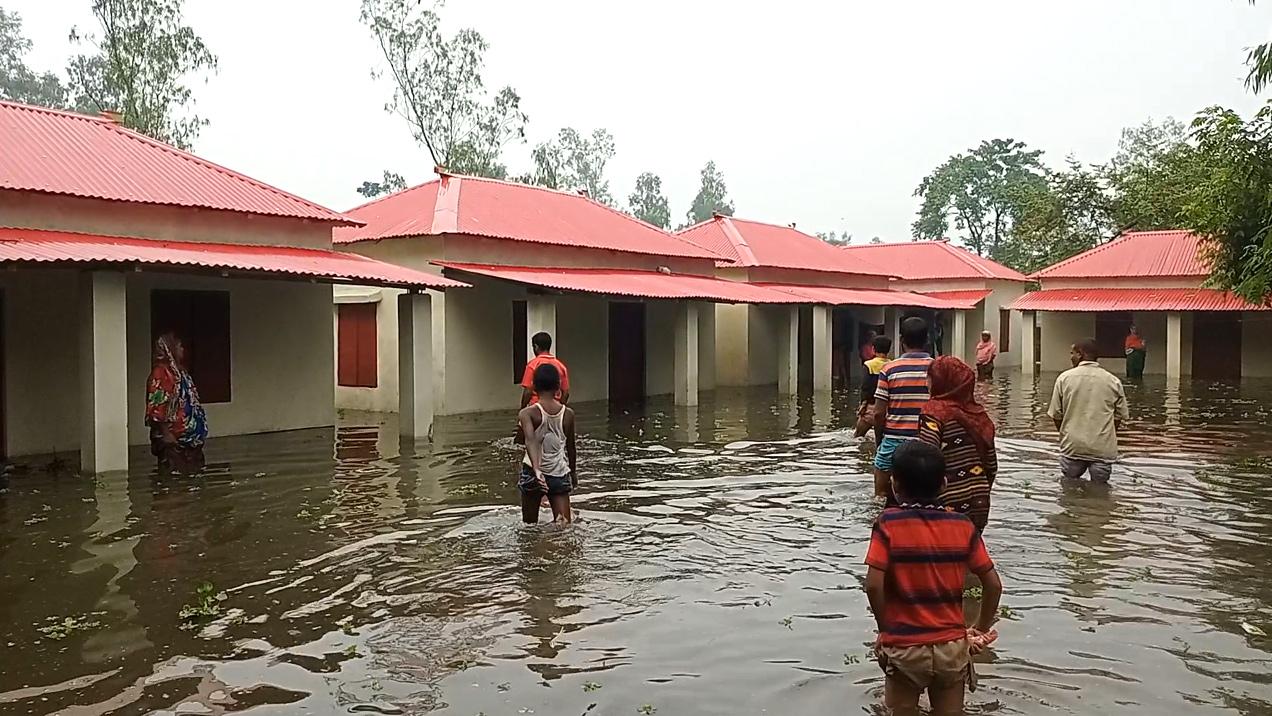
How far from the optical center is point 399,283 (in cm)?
1313

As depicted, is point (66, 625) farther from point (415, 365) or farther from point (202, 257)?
point (415, 365)

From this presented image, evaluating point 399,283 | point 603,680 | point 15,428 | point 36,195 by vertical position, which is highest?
point 36,195

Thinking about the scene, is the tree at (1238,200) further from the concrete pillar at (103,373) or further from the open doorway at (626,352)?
the concrete pillar at (103,373)

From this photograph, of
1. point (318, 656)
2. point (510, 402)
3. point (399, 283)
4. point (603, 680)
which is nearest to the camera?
point (603, 680)

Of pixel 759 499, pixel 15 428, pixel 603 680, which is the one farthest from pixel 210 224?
pixel 603 680

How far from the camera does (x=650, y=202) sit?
73250 mm

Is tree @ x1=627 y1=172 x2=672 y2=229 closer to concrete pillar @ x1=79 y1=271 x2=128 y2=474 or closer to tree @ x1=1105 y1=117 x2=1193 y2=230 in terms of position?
tree @ x1=1105 y1=117 x2=1193 y2=230

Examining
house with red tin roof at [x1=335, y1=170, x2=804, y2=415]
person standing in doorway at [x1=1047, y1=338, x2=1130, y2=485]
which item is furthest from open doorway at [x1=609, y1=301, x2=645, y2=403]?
person standing in doorway at [x1=1047, y1=338, x2=1130, y2=485]

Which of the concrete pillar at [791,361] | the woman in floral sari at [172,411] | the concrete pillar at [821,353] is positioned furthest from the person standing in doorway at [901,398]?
the concrete pillar at [821,353]

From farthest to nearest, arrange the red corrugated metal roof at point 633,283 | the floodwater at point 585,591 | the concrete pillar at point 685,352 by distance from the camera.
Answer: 1. the concrete pillar at point 685,352
2. the red corrugated metal roof at point 633,283
3. the floodwater at point 585,591

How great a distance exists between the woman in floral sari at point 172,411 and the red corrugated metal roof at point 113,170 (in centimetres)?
231

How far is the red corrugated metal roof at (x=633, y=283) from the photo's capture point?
16.5 meters

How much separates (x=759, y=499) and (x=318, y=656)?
5211 millimetres

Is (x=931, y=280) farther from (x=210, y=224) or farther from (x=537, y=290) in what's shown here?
(x=210, y=224)
